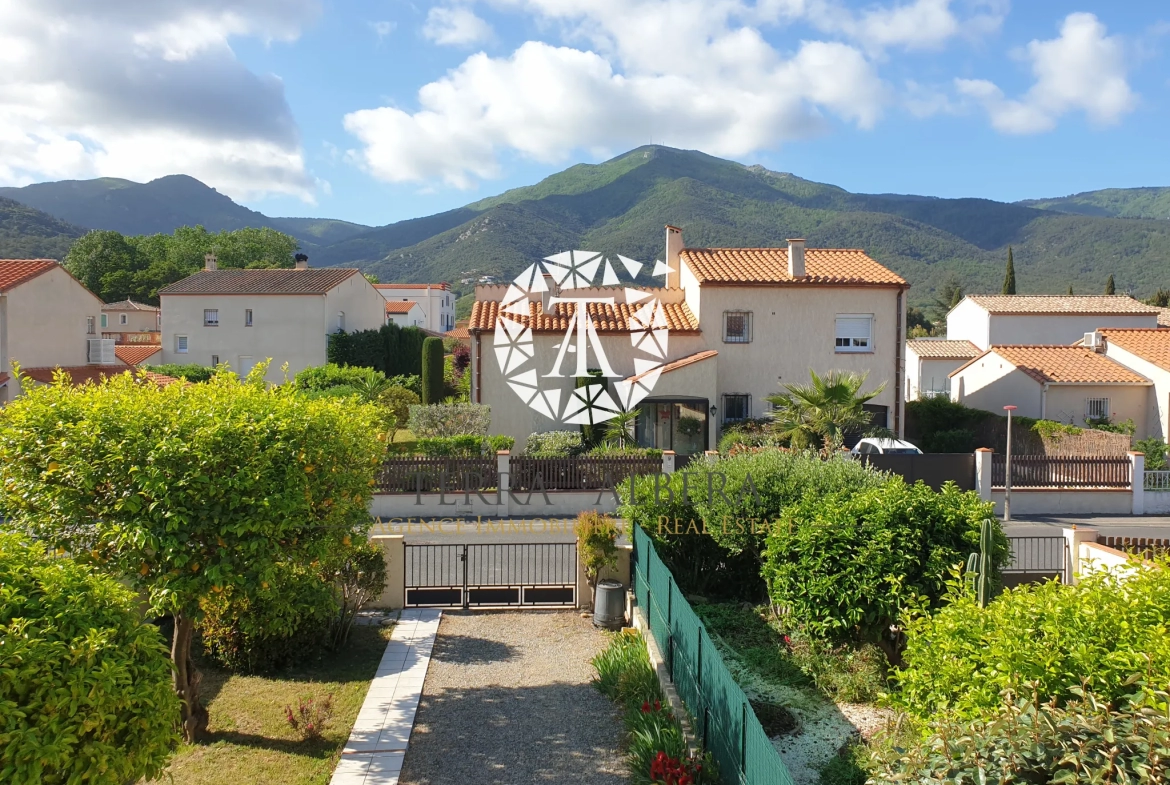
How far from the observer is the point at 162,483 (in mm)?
6273

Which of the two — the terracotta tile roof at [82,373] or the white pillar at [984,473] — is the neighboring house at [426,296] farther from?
the white pillar at [984,473]

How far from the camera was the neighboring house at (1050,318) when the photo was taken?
138 feet

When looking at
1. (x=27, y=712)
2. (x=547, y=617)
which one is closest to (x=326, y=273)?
(x=547, y=617)

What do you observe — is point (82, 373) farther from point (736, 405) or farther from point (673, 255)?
point (736, 405)

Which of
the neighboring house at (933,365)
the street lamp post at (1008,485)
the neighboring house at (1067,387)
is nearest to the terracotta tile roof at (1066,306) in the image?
the neighboring house at (933,365)

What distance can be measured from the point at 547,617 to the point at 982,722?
8773mm

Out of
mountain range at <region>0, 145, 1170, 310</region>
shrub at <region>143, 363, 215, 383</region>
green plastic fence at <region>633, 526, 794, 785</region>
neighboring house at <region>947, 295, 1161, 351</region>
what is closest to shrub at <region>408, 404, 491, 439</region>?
green plastic fence at <region>633, 526, 794, 785</region>

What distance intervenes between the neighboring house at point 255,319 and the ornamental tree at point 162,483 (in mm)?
33619

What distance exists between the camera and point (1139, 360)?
3005 cm

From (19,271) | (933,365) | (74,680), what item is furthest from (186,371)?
(933,365)

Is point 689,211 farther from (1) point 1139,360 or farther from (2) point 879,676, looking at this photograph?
(2) point 879,676

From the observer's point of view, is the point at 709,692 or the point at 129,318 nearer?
the point at 709,692

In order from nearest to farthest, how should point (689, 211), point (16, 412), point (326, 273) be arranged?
point (16, 412) < point (326, 273) < point (689, 211)

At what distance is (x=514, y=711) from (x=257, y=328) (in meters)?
35.9
